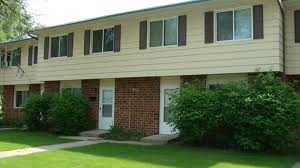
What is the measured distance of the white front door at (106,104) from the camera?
2059cm

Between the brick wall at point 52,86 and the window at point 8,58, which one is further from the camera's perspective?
the window at point 8,58

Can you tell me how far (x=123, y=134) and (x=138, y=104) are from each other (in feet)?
5.07

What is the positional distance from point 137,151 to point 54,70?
10102 millimetres

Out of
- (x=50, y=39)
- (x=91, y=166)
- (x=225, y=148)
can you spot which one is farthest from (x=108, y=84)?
(x=91, y=166)

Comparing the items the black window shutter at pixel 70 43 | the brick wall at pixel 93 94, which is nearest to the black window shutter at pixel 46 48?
the black window shutter at pixel 70 43

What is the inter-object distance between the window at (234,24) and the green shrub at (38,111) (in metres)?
9.37

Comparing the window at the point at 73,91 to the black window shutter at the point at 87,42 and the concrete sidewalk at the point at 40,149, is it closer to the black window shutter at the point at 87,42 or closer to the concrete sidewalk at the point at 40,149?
the black window shutter at the point at 87,42

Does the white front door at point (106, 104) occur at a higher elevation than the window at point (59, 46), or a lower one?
lower

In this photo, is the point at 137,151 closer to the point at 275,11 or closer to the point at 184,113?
the point at 184,113

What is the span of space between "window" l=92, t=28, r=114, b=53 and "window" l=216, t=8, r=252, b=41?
5.68 meters

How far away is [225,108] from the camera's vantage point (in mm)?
14453

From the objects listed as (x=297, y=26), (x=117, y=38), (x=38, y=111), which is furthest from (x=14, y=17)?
(x=297, y=26)

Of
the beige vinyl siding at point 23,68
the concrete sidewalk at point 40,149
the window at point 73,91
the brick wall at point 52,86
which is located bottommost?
the concrete sidewalk at point 40,149

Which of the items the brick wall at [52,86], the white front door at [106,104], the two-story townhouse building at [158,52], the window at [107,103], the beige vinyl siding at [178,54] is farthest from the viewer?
the brick wall at [52,86]
